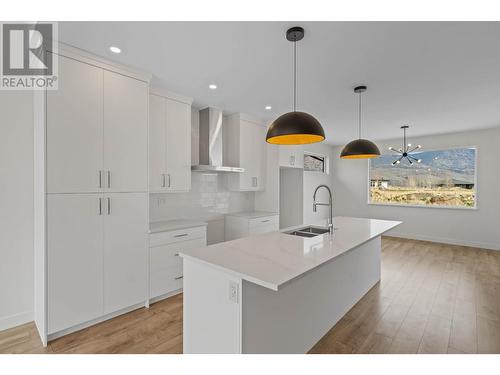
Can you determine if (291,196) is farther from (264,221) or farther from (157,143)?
(157,143)

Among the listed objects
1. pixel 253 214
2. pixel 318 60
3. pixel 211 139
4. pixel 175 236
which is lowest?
pixel 175 236

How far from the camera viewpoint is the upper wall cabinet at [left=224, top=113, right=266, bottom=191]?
13.3ft

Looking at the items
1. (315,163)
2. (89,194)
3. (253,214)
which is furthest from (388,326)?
(315,163)

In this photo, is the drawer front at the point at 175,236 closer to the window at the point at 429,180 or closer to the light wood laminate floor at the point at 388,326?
the light wood laminate floor at the point at 388,326

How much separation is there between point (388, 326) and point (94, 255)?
290cm

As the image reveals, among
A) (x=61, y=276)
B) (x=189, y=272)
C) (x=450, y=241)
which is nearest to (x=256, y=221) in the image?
(x=189, y=272)

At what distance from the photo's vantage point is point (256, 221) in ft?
13.3

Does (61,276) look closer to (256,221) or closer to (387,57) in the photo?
(256,221)

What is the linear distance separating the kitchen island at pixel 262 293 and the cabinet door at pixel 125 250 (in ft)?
3.43

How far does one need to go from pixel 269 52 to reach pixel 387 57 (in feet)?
3.64

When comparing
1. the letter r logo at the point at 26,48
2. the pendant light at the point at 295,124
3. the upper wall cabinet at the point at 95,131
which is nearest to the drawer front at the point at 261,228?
the upper wall cabinet at the point at 95,131

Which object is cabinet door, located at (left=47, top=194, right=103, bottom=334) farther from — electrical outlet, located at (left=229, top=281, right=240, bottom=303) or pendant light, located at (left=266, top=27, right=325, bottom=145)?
pendant light, located at (left=266, top=27, right=325, bottom=145)

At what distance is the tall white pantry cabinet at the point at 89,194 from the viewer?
6.66ft

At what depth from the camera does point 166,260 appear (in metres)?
2.84
